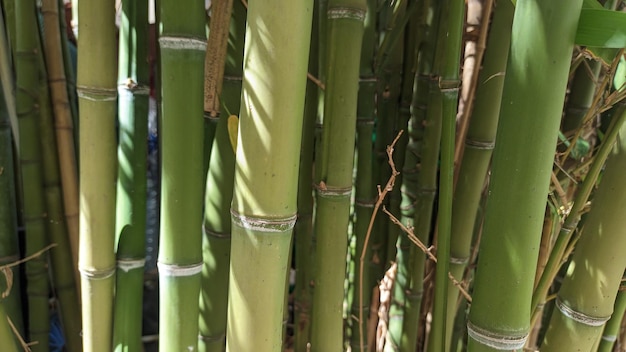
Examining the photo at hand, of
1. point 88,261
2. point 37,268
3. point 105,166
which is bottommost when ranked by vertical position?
point 37,268

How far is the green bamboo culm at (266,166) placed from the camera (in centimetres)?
35

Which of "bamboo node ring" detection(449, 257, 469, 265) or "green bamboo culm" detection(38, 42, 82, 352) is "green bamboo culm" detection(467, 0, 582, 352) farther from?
"green bamboo culm" detection(38, 42, 82, 352)

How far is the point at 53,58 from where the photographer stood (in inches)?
29.1

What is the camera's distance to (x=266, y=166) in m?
0.37

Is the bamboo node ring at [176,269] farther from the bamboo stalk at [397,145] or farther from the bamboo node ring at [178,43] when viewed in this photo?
the bamboo stalk at [397,145]

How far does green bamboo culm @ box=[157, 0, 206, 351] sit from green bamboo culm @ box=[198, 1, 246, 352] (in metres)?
0.05

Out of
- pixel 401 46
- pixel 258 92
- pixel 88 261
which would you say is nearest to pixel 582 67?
pixel 401 46

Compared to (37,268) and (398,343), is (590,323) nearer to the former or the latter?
(398,343)

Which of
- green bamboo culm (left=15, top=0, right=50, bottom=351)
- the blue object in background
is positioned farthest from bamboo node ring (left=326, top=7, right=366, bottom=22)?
the blue object in background

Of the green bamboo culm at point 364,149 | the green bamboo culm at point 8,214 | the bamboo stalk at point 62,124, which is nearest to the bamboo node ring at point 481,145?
the green bamboo culm at point 364,149

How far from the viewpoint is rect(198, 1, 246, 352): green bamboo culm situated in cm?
55

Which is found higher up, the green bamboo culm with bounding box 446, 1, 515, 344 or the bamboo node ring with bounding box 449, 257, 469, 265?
the green bamboo culm with bounding box 446, 1, 515, 344

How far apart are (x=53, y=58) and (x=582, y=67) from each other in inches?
34.0

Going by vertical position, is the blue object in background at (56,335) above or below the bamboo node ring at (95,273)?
below
